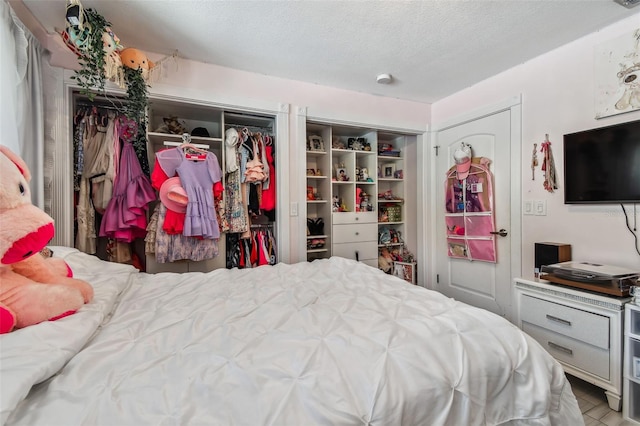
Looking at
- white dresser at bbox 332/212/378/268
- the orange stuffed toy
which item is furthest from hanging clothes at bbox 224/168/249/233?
the orange stuffed toy

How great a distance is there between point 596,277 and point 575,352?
1.59ft

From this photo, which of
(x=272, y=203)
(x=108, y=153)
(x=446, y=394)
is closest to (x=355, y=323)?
(x=446, y=394)

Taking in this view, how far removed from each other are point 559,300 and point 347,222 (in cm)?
182

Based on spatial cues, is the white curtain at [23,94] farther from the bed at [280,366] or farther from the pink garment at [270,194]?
the pink garment at [270,194]

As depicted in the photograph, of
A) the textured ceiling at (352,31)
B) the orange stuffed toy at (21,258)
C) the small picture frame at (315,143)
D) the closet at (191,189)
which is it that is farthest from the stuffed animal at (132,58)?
the small picture frame at (315,143)

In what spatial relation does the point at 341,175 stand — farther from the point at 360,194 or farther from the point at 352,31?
the point at 352,31

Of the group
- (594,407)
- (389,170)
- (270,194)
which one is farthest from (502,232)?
(270,194)

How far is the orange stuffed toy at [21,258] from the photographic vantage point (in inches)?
31.1

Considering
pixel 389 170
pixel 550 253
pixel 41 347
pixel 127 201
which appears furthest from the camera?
pixel 389 170

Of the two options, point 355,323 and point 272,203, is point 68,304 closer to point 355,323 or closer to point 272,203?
point 355,323

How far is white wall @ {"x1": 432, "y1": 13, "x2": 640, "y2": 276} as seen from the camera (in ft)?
5.86

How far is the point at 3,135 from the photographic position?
137 cm

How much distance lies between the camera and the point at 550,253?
2.02 meters

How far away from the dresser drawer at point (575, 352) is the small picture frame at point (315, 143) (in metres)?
2.42
